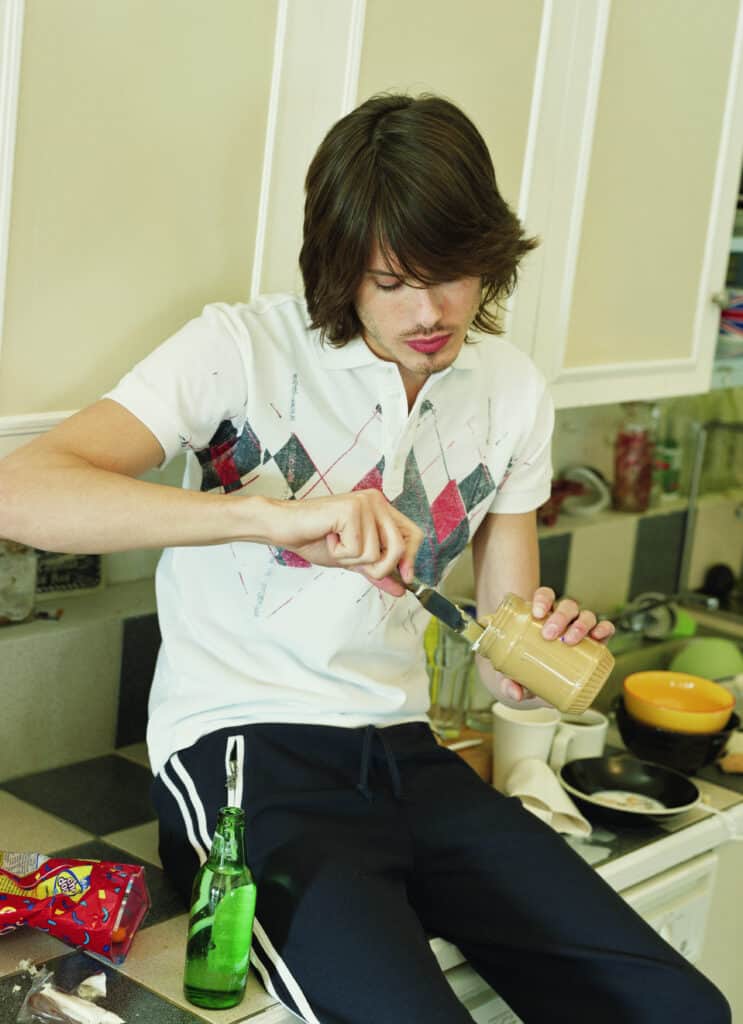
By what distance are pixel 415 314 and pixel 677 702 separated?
1.06 m

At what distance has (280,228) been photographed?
1.68 m

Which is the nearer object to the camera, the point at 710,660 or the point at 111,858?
the point at 111,858

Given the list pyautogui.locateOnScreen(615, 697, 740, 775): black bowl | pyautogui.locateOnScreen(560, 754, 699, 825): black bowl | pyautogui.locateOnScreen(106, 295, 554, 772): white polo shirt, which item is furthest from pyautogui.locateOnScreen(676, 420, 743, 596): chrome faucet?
pyautogui.locateOnScreen(106, 295, 554, 772): white polo shirt

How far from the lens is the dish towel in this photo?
1906 mm

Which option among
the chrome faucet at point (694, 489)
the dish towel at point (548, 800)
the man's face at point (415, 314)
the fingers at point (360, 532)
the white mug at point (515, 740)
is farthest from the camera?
the chrome faucet at point (694, 489)

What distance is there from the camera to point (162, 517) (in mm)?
1347

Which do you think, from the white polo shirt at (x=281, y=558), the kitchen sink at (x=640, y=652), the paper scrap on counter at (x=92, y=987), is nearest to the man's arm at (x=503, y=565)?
the white polo shirt at (x=281, y=558)

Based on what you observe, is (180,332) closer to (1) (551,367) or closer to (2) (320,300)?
(2) (320,300)

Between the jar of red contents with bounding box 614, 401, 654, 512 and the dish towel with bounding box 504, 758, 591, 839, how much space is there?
3.39 feet

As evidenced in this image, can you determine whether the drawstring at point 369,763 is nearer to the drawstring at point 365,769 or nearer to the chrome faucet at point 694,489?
A: the drawstring at point 365,769

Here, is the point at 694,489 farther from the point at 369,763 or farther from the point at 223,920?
the point at 223,920

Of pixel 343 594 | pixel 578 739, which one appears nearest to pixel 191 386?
pixel 343 594

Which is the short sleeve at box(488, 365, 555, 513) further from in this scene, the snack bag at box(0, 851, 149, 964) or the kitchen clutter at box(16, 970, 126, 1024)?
the kitchen clutter at box(16, 970, 126, 1024)

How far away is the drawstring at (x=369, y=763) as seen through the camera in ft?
5.16
